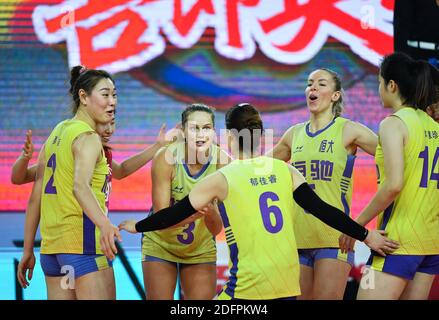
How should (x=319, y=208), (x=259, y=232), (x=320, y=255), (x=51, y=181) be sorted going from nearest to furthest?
(x=259, y=232) → (x=319, y=208) → (x=51, y=181) → (x=320, y=255)

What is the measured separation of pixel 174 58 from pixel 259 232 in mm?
3014

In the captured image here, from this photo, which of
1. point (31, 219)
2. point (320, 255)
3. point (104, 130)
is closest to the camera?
point (31, 219)

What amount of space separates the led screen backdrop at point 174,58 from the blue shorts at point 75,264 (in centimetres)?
219

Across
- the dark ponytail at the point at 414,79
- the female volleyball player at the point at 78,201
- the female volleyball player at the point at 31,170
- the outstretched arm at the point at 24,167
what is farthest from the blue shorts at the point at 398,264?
the outstretched arm at the point at 24,167

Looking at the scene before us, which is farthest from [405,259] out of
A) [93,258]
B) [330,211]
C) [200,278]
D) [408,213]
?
[93,258]

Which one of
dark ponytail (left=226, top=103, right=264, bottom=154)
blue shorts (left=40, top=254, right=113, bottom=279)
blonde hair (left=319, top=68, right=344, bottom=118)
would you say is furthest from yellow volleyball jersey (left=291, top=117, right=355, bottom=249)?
blue shorts (left=40, top=254, right=113, bottom=279)

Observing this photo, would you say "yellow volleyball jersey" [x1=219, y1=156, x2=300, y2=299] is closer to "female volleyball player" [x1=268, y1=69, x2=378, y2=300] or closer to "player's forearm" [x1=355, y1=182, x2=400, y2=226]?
"player's forearm" [x1=355, y1=182, x2=400, y2=226]

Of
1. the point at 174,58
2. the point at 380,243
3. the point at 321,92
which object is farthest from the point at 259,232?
the point at 174,58

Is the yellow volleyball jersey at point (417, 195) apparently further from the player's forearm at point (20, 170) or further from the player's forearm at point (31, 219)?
the player's forearm at point (20, 170)

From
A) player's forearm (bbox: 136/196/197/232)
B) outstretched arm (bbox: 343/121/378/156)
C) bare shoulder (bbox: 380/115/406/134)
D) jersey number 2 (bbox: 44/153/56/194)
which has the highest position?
bare shoulder (bbox: 380/115/406/134)

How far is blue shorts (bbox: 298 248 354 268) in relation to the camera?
457 centimetres

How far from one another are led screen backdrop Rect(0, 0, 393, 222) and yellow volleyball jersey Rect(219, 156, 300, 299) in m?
2.69

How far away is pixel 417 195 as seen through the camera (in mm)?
3953

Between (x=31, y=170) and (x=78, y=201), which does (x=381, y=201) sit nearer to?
(x=78, y=201)
